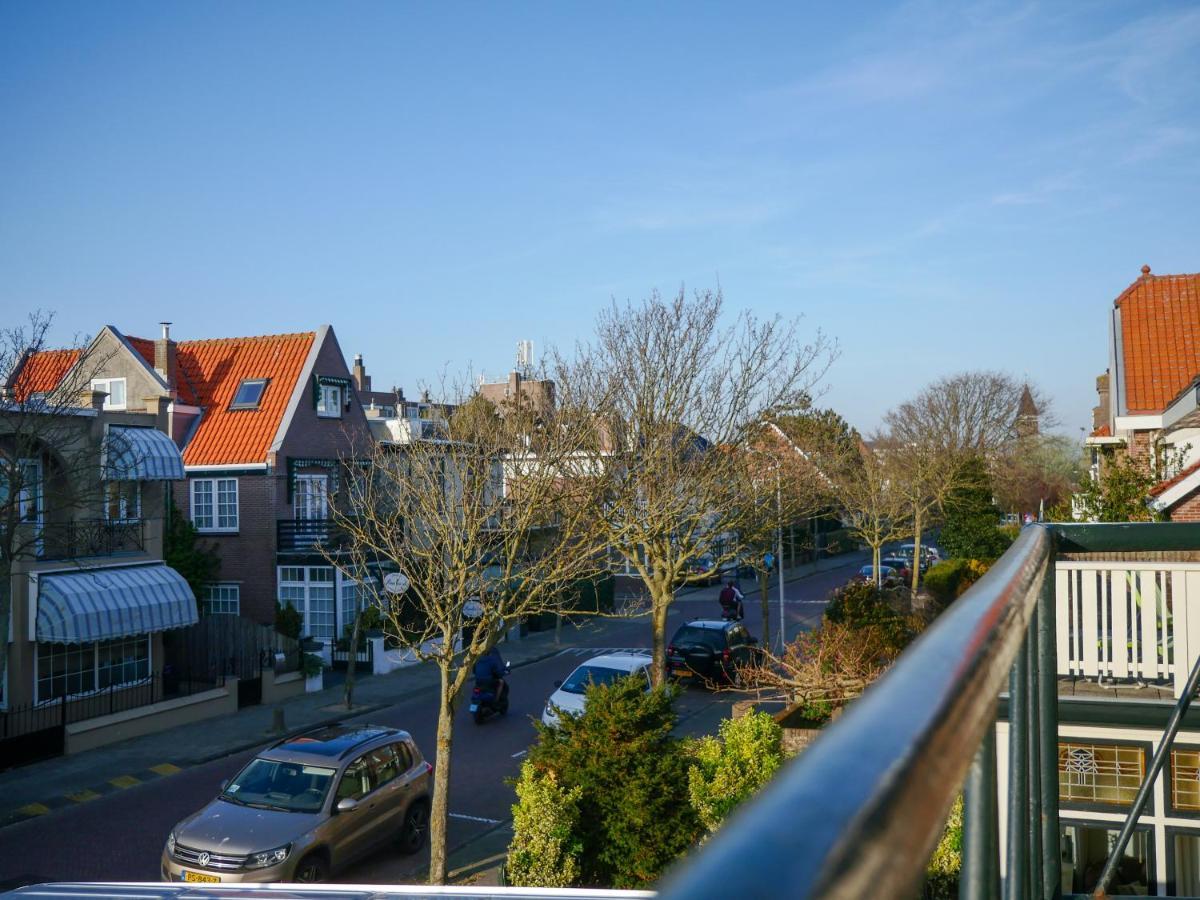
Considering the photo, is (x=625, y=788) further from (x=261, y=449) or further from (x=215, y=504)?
(x=215, y=504)

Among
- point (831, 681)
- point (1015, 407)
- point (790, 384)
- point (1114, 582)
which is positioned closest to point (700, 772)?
point (831, 681)

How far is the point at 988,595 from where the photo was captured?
4.00ft

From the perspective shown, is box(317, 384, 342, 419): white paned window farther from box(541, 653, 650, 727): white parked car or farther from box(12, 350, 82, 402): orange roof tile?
box(541, 653, 650, 727): white parked car

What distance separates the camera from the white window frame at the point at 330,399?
107 ft

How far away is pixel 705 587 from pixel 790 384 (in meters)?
26.9

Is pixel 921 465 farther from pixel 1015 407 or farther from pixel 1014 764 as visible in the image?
pixel 1014 764

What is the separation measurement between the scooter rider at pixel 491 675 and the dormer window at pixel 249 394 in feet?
44.6

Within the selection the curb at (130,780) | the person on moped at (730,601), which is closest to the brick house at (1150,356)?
the person on moped at (730,601)

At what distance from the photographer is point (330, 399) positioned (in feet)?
108

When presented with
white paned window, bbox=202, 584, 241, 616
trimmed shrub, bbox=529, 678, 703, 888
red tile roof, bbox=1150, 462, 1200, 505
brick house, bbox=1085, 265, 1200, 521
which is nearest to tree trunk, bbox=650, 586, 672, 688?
trimmed shrub, bbox=529, 678, 703, 888

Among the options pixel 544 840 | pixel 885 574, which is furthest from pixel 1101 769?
pixel 885 574

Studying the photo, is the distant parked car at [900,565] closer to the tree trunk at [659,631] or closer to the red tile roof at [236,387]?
the red tile roof at [236,387]

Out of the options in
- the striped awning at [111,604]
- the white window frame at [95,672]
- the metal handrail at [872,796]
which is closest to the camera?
the metal handrail at [872,796]

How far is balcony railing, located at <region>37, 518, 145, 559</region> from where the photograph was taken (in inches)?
874
